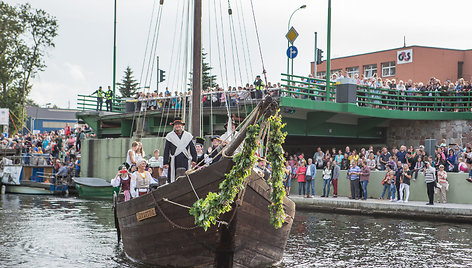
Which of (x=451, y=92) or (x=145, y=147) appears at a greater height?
(x=451, y=92)

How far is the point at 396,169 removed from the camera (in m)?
21.0

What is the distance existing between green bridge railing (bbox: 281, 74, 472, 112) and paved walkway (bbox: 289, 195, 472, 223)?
4.79 m

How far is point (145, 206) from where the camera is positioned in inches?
406

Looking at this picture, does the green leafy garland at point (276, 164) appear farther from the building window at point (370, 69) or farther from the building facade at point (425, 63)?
the building window at point (370, 69)

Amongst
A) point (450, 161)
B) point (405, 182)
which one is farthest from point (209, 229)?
point (450, 161)

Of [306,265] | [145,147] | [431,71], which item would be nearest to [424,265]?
[306,265]

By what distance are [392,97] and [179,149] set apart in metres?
20.1

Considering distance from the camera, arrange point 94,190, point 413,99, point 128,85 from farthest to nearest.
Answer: point 128,85 → point 413,99 → point 94,190

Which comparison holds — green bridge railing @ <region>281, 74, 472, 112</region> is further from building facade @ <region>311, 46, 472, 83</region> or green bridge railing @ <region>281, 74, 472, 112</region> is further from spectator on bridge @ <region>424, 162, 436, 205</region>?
building facade @ <region>311, 46, 472, 83</region>

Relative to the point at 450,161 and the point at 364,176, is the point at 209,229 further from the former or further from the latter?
the point at 450,161

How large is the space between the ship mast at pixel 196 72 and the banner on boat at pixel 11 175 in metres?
20.8

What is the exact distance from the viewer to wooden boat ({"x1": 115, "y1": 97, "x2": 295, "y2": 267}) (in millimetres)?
9281

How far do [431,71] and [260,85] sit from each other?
2116 cm

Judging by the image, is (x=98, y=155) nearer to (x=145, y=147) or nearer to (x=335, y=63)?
(x=145, y=147)
